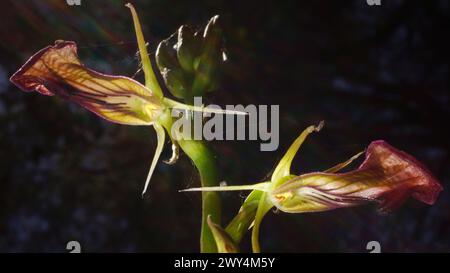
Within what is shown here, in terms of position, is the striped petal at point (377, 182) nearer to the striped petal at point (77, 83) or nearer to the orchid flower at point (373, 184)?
the orchid flower at point (373, 184)

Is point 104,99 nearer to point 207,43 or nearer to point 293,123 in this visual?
point 207,43

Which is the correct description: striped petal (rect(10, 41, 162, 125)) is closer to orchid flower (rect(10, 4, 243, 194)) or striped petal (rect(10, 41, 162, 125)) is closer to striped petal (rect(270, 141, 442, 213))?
orchid flower (rect(10, 4, 243, 194))

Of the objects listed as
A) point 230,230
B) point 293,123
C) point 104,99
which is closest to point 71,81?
point 104,99

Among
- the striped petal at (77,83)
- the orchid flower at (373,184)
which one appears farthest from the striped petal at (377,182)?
the striped petal at (77,83)

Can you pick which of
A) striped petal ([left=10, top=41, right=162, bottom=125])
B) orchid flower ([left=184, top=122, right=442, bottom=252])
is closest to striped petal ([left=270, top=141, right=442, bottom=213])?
orchid flower ([left=184, top=122, right=442, bottom=252])

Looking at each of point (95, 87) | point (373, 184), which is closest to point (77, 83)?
point (95, 87)
